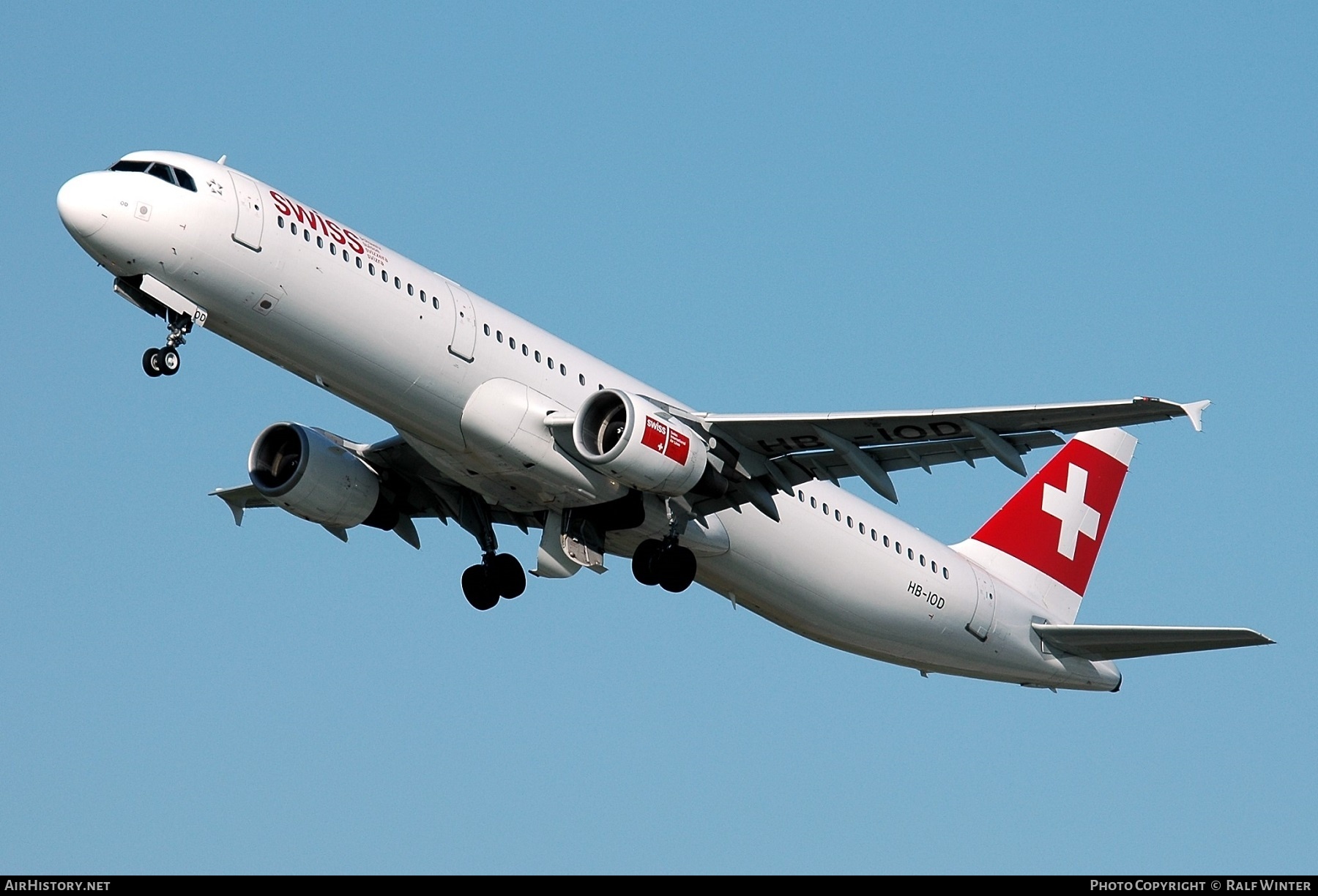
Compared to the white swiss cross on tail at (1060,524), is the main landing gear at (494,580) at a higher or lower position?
lower

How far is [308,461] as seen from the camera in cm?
3497

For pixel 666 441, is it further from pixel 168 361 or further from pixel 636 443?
pixel 168 361

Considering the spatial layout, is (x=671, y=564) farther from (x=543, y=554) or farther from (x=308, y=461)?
(x=308, y=461)

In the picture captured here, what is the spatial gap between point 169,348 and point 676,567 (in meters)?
9.61

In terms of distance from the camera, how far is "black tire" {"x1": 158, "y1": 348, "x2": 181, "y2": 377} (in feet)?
96.3

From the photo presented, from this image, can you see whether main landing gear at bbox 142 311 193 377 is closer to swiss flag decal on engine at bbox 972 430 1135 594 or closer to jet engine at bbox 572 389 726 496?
jet engine at bbox 572 389 726 496

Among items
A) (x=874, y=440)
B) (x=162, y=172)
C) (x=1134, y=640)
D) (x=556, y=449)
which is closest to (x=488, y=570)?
(x=556, y=449)

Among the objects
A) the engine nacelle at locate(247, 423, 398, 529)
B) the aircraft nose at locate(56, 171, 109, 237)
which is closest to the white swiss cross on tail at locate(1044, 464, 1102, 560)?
the engine nacelle at locate(247, 423, 398, 529)

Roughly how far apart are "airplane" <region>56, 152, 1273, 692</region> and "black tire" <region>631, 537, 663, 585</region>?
4 cm

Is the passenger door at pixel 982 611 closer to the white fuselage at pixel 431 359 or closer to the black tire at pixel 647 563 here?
the white fuselage at pixel 431 359

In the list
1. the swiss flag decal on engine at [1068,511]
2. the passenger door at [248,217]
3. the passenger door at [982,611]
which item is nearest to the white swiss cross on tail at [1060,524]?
the swiss flag decal on engine at [1068,511]

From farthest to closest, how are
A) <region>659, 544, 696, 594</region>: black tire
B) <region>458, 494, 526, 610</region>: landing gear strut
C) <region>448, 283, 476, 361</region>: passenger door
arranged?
<region>458, 494, 526, 610</region>: landing gear strut < <region>659, 544, 696, 594</region>: black tire < <region>448, 283, 476, 361</region>: passenger door

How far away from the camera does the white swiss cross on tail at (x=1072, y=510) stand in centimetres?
4278

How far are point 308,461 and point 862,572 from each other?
1099cm
